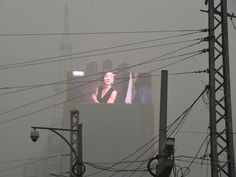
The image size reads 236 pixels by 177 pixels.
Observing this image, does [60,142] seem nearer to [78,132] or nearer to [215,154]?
[78,132]

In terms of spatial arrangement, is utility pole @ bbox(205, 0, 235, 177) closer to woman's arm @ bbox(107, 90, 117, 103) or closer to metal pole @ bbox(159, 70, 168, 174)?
metal pole @ bbox(159, 70, 168, 174)

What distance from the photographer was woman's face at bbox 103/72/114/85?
140000mm

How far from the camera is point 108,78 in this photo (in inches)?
5531

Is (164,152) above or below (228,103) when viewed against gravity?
below

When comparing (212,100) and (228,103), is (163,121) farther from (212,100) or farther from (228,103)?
(228,103)

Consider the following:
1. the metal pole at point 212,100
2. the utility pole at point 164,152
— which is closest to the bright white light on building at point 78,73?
the metal pole at point 212,100

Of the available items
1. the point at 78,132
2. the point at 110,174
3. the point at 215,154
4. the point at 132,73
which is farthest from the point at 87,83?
the point at 215,154

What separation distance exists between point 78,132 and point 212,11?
1074 cm

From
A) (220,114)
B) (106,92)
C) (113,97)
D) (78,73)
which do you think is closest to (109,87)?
(106,92)

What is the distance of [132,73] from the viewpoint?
151 metres

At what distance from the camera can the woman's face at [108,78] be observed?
459 feet

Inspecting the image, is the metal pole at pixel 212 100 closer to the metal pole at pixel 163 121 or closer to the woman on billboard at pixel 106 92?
the metal pole at pixel 163 121

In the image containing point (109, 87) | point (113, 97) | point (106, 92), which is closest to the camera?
point (113, 97)

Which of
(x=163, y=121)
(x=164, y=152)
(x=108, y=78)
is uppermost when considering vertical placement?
(x=108, y=78)
